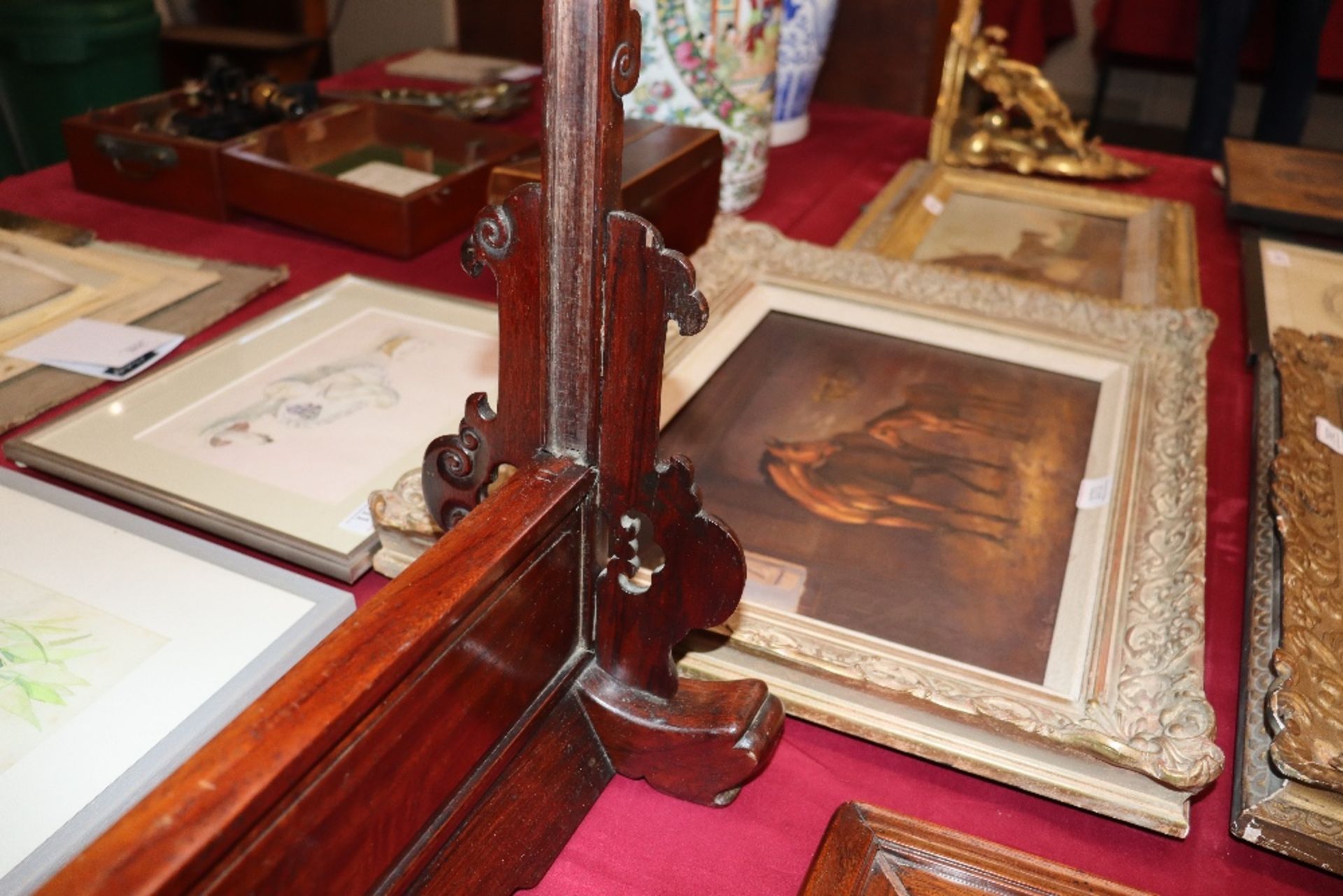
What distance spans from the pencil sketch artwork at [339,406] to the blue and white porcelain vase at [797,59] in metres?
0.92

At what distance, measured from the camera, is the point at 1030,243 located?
1733 millimetres

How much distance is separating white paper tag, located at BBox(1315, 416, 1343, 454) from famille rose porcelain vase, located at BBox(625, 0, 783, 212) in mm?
945

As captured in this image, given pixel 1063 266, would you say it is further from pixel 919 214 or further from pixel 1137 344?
pixel 1137 344

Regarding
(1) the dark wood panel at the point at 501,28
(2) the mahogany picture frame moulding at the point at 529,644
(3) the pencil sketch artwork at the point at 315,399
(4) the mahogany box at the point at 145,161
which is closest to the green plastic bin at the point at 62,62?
(1) the dark wood panel at the point at 501,28

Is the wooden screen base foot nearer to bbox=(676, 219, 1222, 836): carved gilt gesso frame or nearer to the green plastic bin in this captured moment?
bbox=(676, 219, 1222, 836): carved gilt gesso frame

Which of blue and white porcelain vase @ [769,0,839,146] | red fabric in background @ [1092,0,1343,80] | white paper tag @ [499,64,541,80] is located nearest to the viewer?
blue and white porcelain vase @ [769,0,839,146]

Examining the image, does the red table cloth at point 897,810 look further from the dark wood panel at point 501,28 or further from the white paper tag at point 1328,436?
the dark wood panel at point 501,28

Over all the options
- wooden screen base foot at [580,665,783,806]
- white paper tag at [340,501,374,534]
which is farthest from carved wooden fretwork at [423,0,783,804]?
white paper tag at [340,501,374,534]

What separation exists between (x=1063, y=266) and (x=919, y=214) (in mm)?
272

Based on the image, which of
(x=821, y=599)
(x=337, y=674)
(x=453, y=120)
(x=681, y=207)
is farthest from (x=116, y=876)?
(x=453, y=120)

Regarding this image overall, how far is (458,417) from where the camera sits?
112 centimetres

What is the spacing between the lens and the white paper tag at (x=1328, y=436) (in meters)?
1.11

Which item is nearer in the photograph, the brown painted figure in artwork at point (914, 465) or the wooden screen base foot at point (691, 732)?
the wooden screen base foot at point (691, 732)

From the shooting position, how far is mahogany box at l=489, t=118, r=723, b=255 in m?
1.29
